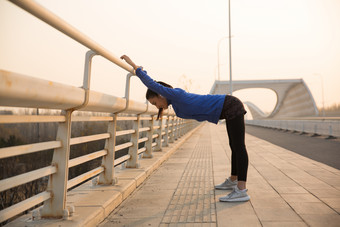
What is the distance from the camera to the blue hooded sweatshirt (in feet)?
11.6

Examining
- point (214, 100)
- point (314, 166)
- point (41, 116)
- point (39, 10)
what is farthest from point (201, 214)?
point (314, 166)

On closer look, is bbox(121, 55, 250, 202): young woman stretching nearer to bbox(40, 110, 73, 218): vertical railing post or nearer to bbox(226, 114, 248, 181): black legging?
bbox(226, 114, 248, 181): black legging

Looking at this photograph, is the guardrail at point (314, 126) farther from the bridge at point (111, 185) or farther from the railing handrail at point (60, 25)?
the railing handrail at point (60, 25)

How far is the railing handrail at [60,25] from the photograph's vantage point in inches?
78.5

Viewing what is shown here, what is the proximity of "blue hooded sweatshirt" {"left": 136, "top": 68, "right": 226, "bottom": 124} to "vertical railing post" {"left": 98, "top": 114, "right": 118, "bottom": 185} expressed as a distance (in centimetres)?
79

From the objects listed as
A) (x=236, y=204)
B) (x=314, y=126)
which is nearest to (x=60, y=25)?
(x=236, y=204)

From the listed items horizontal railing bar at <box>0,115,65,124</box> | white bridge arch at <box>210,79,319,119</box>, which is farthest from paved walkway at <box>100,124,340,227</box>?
white bridge arch at <box>210,79,319,119</box>

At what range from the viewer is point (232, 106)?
3.82 metres

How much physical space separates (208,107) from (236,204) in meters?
1.15

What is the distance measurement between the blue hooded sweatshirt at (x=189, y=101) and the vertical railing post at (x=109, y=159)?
0.79 m

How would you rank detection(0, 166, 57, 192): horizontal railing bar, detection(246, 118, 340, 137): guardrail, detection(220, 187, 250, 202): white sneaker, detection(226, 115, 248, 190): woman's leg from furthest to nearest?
1. detection(246, 118, 340, 137): guardrail
2. detection(226, 115, 248, 190): woman's leg
3. detection(220, 187, 250, 202): white sneaker
4. detection(0, 166, 57, 192): horizontal railing bar

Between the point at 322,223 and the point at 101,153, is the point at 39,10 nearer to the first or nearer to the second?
the point at 101,153

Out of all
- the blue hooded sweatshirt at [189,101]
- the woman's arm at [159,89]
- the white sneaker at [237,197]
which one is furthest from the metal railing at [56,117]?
the white sneaker at [237,197]

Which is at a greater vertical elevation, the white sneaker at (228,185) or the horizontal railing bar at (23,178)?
the horizontal railing bar at (23,178)
